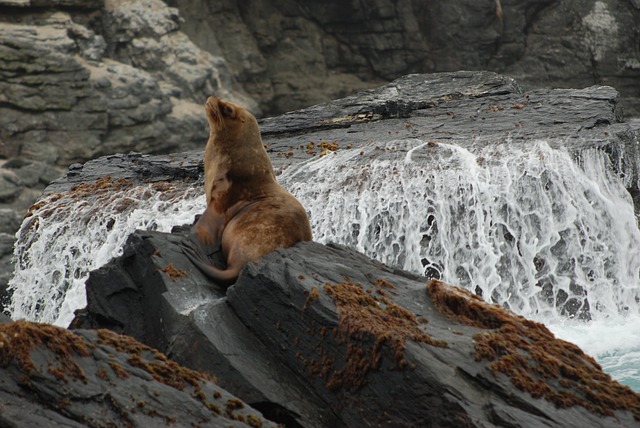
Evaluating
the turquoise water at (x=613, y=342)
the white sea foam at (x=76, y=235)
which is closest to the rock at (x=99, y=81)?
the white sea foam at (x=76, y=235)

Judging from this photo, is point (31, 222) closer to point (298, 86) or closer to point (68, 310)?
point (68, 310)

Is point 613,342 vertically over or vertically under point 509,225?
under

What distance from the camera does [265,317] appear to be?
459cm

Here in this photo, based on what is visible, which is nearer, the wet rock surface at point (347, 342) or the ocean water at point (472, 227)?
the wet rock surface at point (347, 342)

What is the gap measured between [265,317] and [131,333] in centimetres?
82

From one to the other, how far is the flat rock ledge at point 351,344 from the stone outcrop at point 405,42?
13016 millimetres

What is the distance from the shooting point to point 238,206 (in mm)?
5832

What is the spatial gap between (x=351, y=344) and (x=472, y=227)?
14.5 ft

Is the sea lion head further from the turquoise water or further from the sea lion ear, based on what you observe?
the turquoise water

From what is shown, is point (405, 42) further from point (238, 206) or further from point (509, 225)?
point (238, 206)

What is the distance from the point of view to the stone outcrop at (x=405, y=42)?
17016mm

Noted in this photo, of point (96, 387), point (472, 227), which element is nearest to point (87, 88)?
point (472, 227)

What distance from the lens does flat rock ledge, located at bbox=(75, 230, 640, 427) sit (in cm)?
394

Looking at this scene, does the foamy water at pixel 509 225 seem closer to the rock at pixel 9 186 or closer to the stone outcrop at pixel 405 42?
the rock at pixel 9 186
